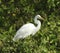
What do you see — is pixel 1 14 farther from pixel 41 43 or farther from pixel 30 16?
pixel 41 43

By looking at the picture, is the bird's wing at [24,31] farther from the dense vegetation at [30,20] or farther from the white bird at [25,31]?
the dense vegetation at [30,20]

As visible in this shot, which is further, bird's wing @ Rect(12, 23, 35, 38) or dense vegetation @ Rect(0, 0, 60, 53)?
bird's wing @ Rect(12, 23, 35, 38)

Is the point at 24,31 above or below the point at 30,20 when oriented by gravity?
below

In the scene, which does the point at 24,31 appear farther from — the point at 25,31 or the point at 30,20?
the point at 30,20

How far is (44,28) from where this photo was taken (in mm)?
10539

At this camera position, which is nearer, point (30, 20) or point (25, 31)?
point (25, 31)

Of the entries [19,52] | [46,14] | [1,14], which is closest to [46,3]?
[46,14]

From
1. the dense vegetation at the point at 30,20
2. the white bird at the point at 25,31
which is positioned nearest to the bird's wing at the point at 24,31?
the white bird at the point at 25,31

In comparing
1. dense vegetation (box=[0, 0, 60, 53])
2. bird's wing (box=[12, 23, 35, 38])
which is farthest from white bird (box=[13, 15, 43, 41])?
dense vegetation (box=[0, 0, 60, 53])

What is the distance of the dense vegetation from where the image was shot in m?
9.65

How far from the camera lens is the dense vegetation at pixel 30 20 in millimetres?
9648

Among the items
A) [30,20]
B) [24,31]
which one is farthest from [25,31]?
[30,20]

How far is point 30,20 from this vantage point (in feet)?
35.9

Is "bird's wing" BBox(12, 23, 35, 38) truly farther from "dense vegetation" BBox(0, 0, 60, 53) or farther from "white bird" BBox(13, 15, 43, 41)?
"dense vegetation" BBox(0, 0, 60, 53)
